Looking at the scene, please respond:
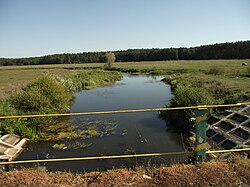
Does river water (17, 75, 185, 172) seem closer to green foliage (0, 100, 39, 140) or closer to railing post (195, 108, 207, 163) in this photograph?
green foliage (0, 100, 39, 140)

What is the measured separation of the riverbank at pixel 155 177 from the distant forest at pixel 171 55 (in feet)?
300

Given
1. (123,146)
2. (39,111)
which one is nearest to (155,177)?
(123,146)

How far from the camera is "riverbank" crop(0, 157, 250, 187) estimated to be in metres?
3.84

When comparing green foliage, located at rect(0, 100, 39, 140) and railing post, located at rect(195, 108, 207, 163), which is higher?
railing post, located at rect(195, 108, 207, 163)

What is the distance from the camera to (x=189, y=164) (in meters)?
4.45

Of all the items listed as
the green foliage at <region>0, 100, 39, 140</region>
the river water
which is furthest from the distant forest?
the green foliage at <region>0, 100, 39, 140</region>

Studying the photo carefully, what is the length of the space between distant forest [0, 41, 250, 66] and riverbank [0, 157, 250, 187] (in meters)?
91.5

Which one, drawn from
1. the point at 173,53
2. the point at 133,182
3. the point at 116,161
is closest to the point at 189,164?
the point at 133,182

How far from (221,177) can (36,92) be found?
1339 cm

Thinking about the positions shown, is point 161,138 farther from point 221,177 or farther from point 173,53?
point 173,53

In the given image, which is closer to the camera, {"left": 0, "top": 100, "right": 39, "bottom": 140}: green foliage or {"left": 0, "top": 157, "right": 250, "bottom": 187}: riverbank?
{"left": 0, "top": 157, "right": 250, "bottom": 187}: riverbank

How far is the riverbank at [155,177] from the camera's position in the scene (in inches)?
151

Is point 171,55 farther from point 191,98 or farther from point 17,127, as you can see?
point 17,127

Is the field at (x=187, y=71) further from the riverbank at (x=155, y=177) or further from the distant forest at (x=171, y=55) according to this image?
the distant forest at (x=171, y=55)
